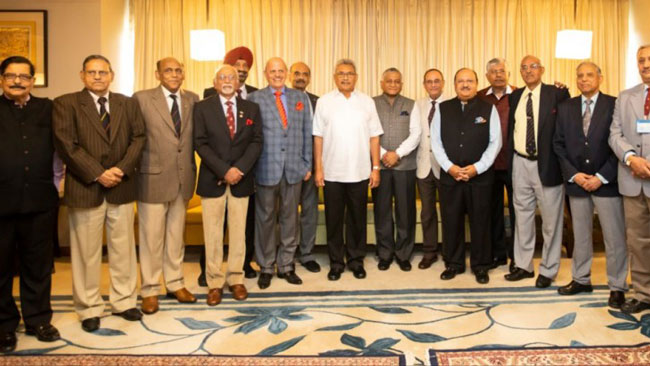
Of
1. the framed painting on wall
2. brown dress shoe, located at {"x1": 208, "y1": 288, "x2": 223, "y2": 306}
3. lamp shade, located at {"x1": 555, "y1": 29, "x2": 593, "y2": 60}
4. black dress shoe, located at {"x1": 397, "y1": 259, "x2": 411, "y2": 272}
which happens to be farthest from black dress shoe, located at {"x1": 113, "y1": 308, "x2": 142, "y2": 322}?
lamp shade, located at {"x1": 555, "y1": 29, "x2": 593, "y2": 60}

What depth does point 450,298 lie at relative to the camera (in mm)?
3967

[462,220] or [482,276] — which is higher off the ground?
[462,220]

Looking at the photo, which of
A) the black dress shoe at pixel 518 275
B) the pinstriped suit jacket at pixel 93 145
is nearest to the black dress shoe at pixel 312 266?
the black dress shoe at pixel 518 275

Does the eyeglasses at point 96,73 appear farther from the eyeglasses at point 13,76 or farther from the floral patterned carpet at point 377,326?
Answer: the floral patterned carpet at point 377,326

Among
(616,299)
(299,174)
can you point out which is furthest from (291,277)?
(616,299)

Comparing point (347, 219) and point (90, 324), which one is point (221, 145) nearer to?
point (347, 219)

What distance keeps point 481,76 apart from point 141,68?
4.39m

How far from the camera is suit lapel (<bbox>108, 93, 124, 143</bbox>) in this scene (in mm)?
3396

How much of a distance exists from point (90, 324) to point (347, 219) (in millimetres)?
2103

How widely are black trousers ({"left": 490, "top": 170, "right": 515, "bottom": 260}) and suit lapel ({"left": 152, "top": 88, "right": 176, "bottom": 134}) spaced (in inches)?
106

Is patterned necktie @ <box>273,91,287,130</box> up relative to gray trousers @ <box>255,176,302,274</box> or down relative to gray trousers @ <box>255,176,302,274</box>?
up

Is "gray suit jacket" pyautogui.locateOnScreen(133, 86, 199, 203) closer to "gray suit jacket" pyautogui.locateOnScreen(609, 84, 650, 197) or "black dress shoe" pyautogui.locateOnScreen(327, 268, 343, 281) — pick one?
"black dress shoe" pyautogui.locateOnScreen(327, 268, 343, 281)

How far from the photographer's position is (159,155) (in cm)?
367

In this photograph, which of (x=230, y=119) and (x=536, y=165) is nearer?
(x=230, y=119)
